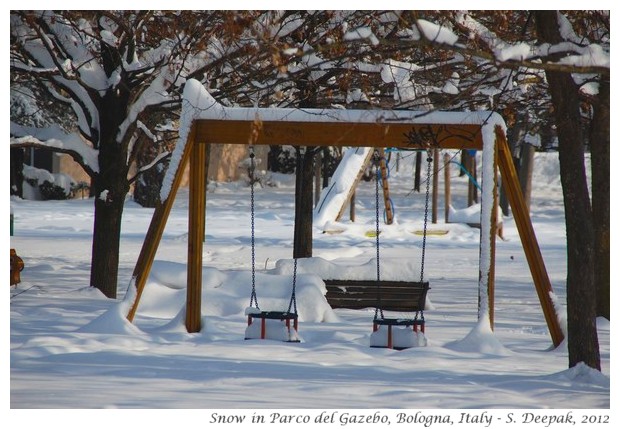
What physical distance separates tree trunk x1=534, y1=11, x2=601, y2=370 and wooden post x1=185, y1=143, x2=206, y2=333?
12.1 ft

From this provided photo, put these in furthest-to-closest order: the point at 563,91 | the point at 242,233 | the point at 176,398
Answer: the point at 242,233 < the point at 563,91 < the point at 176,398

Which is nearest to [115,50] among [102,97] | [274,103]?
[102,97]

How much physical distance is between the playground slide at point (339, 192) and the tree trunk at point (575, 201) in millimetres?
17136

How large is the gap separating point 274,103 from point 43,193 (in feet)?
73.4

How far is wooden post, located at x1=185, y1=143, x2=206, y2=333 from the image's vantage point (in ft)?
30.6

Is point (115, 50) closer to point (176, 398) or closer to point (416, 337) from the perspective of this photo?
point (416, 337)

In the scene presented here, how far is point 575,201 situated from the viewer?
24.5 ft

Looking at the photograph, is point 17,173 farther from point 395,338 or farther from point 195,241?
point 395,338

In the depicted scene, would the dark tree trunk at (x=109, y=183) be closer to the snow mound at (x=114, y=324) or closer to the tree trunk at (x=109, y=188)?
the tree trunk at (x=109, y=188)

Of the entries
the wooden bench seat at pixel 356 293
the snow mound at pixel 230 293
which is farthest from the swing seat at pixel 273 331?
the wooden bench seat at pixel 356 293

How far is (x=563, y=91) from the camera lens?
7477 mm

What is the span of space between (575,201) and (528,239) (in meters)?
1.70

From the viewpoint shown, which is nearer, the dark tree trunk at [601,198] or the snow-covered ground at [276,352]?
the snow-covered ground at [276,352]

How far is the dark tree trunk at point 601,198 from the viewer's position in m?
10.6
